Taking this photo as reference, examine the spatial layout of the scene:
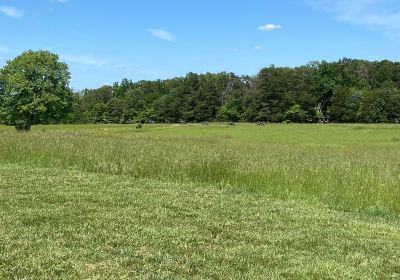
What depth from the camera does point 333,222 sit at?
851cm

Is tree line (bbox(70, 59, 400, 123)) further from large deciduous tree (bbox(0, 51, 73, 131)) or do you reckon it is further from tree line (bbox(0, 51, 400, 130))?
large deciduous tree (bbox(0, 51, 73, 131))

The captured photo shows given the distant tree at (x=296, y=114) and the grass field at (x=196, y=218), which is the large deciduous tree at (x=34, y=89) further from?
the distant tree at (x=296, y=114)

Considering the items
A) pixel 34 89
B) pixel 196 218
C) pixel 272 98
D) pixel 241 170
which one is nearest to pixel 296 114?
pixel 272 98

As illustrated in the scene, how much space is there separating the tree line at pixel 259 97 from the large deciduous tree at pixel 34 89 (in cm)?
25

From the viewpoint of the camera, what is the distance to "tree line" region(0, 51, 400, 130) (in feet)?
323

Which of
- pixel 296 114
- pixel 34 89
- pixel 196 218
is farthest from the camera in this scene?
pixel 296 114

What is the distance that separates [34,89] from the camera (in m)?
55.4

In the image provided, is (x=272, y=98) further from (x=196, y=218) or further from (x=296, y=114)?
(x=196, y=218)

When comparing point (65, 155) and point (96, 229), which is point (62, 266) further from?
point (65, 155)

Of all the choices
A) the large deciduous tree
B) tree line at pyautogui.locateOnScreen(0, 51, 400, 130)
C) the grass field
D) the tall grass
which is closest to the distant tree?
tree line at pyautogui.locateOnScreen(0, 51, 400, 130)

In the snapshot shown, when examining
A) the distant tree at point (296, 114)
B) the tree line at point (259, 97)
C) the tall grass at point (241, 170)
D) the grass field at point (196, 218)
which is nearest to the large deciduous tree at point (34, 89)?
the tree line at point (259, 97)

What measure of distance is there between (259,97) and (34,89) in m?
68.5

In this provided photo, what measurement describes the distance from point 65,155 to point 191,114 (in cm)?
10938

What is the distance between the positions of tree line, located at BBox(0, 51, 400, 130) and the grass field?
155 ft
